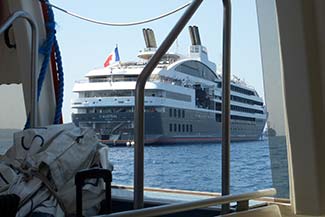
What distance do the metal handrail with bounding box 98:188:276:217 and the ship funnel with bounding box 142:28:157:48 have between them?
3.13 feet

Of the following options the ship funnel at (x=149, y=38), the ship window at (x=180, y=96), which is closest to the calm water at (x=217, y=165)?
the ship window at (x=180, y=96)

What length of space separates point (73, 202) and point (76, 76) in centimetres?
141

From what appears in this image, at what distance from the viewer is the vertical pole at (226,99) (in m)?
1.49

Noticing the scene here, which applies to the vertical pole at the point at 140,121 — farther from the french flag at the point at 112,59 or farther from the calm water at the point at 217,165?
the french flag at the point at 112,59

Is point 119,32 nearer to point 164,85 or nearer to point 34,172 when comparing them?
point 164,85

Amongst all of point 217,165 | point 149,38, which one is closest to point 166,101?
point 149,38

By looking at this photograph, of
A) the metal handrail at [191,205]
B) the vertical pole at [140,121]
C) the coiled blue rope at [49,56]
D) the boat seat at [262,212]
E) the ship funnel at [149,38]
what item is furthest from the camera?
the coiled blue rope at [49,56]

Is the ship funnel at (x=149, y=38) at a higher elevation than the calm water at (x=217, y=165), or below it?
higher

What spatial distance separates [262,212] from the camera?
1.54m

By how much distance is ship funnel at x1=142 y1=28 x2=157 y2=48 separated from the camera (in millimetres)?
2282

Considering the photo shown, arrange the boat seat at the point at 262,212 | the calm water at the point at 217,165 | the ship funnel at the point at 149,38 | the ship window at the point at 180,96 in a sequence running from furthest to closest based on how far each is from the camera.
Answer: the ship window at the point at 180,96 → the ship funnel at the point at 149,38 → the calm water at the point at 217,165 → the boat seat at the point at 262,212

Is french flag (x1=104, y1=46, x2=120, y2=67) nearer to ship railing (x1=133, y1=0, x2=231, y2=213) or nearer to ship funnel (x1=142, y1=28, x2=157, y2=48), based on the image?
ship funnel (x1=142, y1=28, x2=157, y2=48)

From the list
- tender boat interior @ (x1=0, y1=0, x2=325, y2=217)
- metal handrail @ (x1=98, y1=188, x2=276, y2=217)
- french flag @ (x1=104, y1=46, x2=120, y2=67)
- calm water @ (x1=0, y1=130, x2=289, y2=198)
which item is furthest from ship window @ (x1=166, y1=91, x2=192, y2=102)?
metal handrail @ (x1=98, y1=188, x2=276, y2=217)

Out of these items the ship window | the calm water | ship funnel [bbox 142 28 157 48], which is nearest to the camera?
the calm water
